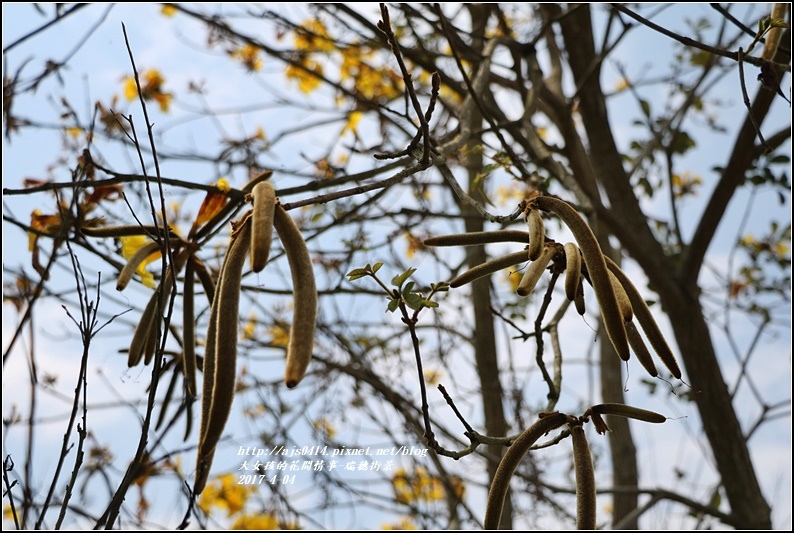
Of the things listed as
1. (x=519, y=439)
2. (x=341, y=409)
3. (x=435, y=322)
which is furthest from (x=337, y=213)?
(x=519, y=439)

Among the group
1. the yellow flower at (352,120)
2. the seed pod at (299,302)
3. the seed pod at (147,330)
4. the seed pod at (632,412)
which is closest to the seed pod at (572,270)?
the seed pod at (632,412)

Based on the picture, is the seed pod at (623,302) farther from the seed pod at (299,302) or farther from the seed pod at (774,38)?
the seed pod at (774,38)

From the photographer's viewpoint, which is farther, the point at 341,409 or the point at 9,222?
the point at 341,409

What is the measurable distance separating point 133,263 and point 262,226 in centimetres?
44

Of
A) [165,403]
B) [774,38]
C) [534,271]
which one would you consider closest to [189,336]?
[165,403]

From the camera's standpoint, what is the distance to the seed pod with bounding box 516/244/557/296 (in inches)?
29.9

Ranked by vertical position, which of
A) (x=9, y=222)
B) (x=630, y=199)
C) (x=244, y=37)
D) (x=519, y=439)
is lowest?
(x=519, y=439)

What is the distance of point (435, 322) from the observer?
2.70 meters

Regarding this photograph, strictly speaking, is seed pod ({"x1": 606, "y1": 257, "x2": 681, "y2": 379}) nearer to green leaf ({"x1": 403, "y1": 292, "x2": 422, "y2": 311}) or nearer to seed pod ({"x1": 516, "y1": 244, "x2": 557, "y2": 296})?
seed pod ({"x1": 516, "y1": 244, "x2": 557, "y2": 296})

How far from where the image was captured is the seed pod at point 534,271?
760 millimetres

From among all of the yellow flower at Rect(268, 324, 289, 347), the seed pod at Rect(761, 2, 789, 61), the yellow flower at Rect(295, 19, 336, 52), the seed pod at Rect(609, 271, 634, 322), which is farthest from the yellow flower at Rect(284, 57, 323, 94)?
the seed pod at Rect(609, 271, 634, 322)

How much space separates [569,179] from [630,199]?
2.80ft

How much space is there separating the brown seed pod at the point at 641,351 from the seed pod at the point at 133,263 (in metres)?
0.63

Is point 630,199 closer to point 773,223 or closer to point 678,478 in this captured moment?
point 773,223
